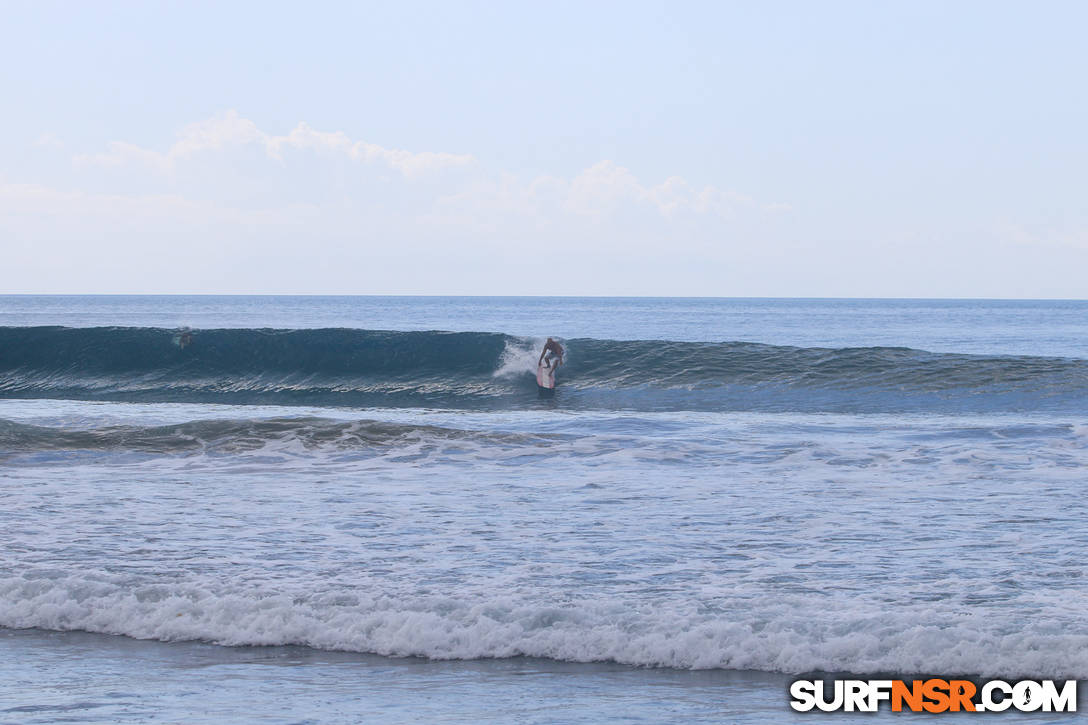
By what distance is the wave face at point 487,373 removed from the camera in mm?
18484

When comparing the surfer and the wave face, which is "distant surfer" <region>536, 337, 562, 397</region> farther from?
the wave face

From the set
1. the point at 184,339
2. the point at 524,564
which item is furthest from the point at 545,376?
A: the point at 524,564

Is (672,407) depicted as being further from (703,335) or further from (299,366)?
(703,335)

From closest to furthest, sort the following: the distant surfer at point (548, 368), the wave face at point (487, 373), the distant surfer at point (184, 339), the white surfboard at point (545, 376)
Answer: the wave face at point (487, 373) < the distant surfer at point (548, 368) < the white surfboard at point (545, 376) < the distant surfer at point (184, 339)

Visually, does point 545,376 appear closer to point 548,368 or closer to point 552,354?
point 548,368

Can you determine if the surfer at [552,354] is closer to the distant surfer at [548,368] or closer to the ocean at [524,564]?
the distant surfer at [548,368]

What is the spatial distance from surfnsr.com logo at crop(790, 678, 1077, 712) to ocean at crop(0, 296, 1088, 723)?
0.33ft

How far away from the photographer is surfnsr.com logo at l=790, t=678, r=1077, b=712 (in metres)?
4.05

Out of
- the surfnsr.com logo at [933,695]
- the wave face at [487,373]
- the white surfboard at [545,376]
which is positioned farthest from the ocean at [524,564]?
the white surfboard at [545,376]

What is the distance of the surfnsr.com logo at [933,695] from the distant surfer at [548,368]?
15.8 metres

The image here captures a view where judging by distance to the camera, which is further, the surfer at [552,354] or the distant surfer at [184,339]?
the distant surfer at [184,339]

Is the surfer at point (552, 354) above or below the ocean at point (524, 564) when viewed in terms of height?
above

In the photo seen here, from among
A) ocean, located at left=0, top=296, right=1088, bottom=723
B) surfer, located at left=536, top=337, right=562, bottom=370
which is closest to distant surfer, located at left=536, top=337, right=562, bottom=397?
surfer, located at left=536, top=337, right=562, bottom=370

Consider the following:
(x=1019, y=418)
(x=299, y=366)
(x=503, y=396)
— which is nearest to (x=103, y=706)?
(x=1019, y=418)
